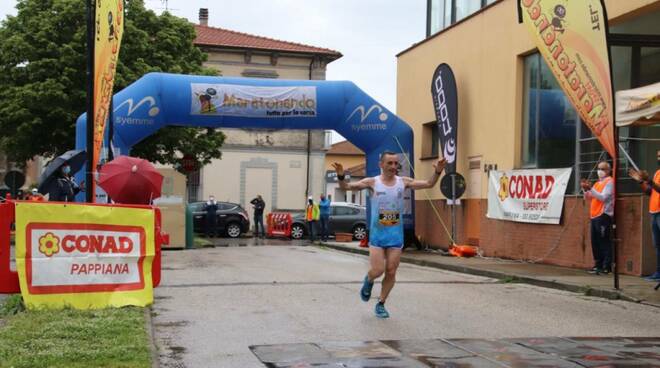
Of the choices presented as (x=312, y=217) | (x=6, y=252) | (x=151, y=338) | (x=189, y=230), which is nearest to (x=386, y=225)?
(x=151, y=338)

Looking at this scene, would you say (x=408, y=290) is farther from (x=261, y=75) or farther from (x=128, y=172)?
(x=261, y=75)

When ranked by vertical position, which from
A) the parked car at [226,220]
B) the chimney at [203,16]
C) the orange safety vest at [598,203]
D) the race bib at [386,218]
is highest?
the chimney at [203,16]

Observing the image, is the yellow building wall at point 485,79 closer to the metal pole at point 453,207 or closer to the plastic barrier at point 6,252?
the metal pole at point 453,207

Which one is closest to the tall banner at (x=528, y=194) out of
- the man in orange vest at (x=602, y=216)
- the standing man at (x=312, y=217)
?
the man in orange vest at (x=602, y=216)

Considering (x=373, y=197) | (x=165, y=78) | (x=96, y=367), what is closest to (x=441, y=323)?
(x=373, y=197)

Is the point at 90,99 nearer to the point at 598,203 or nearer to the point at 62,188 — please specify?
the point at 62,188

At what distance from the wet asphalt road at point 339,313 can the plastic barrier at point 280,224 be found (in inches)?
749

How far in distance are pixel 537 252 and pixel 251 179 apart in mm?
30595

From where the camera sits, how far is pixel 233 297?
10.9 meters

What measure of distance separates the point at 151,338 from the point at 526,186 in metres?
11.5

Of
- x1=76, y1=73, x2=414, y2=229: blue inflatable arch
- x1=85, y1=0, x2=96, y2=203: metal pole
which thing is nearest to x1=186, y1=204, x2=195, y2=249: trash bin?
x1=76, y1=73, x2=414, y2=229: blue inflatable arch

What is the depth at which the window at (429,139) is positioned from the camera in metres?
23.4

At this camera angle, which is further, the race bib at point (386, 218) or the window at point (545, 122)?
the window at point (545, 122)

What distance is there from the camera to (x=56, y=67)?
27.8 metres
